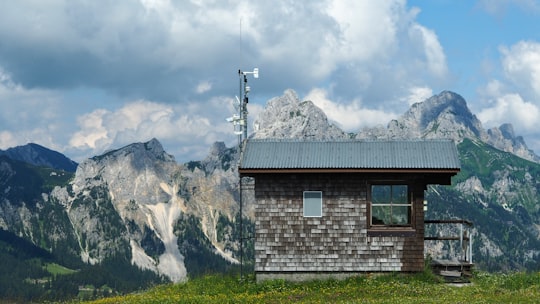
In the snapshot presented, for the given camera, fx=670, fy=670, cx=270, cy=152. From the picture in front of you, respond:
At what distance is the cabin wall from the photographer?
35.4m

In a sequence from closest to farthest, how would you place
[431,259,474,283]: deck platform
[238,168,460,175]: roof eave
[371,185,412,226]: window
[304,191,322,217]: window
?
[238,168,460,175]: roof eave, [431,259,474,283]: deck platform, [304,191,322,217]: window, [371,185,412,226]: window

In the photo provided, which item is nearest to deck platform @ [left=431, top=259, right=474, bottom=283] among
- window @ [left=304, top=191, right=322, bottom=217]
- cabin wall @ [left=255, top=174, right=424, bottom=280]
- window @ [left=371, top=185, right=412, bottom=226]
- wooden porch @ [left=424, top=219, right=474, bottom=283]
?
wooden porch @ [left=424, top=219, right=474, bottom=283]

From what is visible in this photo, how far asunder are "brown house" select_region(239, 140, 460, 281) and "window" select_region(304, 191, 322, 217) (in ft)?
0.17

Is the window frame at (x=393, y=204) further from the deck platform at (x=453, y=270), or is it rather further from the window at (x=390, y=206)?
the deck platform at (x=453, y=270)

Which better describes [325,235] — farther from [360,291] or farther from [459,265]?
[459,265]

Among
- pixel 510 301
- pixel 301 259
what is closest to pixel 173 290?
pixel 301 259

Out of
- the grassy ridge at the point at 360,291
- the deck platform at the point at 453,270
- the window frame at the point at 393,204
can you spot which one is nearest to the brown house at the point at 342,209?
the window frame at the point at 393,204

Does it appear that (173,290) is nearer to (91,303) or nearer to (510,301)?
(91,303)

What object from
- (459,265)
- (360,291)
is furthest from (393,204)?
(360,291)

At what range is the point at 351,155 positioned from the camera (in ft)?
118

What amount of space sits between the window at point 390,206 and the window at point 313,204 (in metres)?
2.87

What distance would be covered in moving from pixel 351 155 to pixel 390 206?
3.43 metres

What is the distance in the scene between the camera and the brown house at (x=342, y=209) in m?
35.4

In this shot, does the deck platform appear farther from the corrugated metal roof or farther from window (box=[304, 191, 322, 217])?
window (box=[304, 191, 322, 217])
